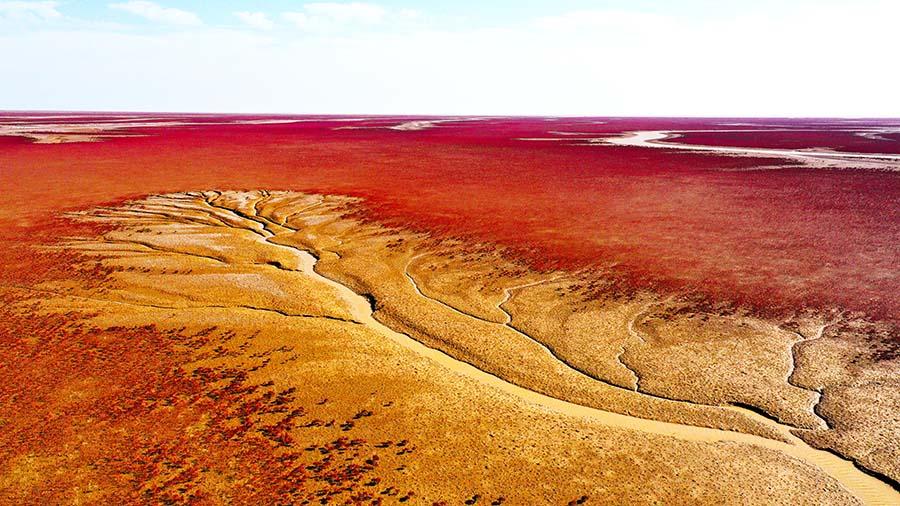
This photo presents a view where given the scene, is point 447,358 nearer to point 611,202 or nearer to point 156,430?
point 156,430

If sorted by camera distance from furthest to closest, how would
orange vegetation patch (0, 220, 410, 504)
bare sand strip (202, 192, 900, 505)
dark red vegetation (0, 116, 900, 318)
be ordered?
dark red vegetation (0, 116, 900, 318), bare sand strip (202, 192, 900, 505), orange vegetation patch (0, 220, 410, 504)

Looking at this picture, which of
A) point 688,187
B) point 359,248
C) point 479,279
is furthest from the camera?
point 688,187

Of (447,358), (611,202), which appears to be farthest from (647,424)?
(611,202)

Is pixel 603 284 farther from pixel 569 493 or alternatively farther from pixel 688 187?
pixel 688 187

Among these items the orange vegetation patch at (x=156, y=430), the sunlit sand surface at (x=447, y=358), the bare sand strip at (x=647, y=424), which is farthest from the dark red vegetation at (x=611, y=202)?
the orange vegetation patch at (x=156, y=430)

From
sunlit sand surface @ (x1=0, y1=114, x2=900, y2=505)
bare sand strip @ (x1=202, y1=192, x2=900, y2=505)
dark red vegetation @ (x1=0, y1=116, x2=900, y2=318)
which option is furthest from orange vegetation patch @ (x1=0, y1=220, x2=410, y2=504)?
dark red vegetation @ (x1=0, y1=116, x2=900, y2=318)

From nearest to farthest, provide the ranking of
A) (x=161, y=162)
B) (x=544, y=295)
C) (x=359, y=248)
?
(x=544, y=295)
(x=359, y=248)
(x=161, y=162)

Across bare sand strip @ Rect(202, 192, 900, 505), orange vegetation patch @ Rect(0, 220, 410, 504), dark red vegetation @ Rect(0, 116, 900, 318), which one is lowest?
bare sand strip @ Rect(202, 192, 900, 505)

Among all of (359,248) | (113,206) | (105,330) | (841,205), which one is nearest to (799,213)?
(841,205)

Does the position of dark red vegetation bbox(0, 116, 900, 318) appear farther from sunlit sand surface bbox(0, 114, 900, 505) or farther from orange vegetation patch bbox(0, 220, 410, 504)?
orange vegetation patch bbox(0, 220, 410, 504)
